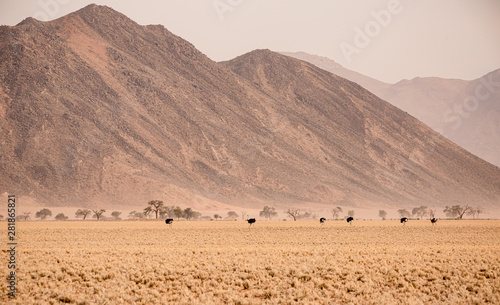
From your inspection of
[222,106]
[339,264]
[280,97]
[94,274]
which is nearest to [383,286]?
[339,264]

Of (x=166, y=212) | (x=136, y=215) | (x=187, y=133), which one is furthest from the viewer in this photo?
(x=187, y=133)

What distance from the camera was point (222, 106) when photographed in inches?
6250

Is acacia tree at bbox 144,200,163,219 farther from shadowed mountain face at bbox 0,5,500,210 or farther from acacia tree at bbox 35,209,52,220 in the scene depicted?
acacia tree at bbox 35,209,52,220

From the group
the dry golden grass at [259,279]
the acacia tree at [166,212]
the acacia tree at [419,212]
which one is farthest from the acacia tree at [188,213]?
the dry golden grass at [259,279]

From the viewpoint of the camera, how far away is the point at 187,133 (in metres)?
142

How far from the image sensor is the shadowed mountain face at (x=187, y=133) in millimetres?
116000

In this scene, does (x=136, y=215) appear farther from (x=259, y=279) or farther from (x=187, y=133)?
(x=259, y=279)

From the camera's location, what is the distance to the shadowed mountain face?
116 m

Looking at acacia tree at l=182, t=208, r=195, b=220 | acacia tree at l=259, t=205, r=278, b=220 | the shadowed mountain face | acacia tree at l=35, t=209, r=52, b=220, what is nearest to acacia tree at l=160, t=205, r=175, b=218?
acacia tree at l=182, t=208, r=195, b=220

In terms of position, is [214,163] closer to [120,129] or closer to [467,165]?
[120,129]

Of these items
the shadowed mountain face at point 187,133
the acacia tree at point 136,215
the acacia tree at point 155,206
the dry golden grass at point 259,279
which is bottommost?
the dry golden grass at point 259,279

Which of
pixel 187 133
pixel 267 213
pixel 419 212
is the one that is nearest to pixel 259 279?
pixel 267 213

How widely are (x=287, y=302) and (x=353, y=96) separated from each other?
587 ft

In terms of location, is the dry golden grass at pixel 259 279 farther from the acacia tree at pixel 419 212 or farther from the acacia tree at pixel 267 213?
the acacia tree at pixel 419 212
